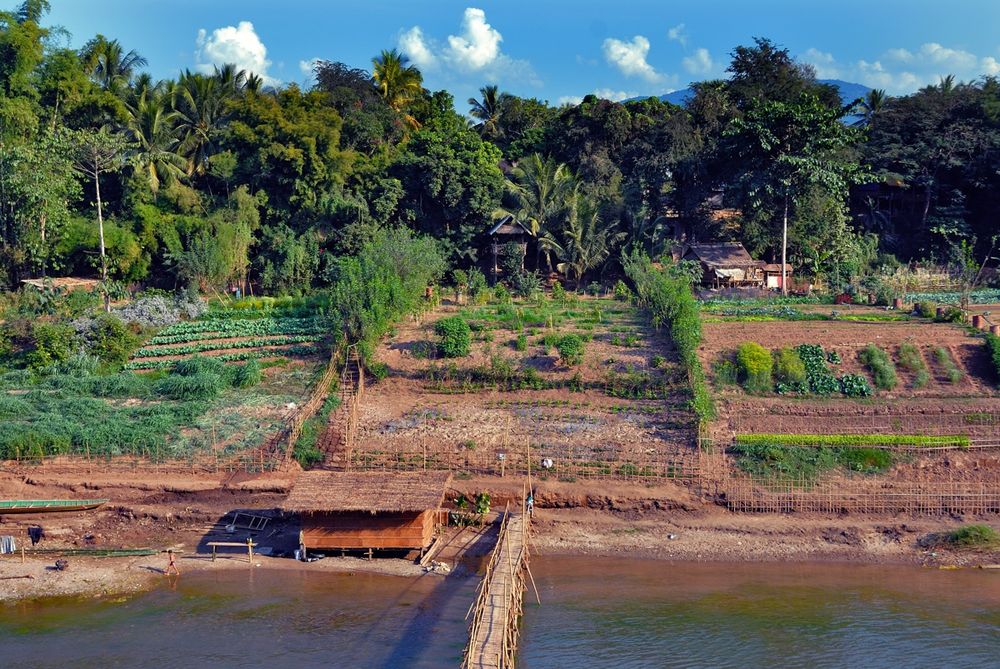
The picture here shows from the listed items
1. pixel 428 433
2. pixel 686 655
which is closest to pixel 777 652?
pixel 686 655

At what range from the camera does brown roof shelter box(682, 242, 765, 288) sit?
124 feet

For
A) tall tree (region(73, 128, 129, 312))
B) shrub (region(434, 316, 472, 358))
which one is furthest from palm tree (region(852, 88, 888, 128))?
tall tree (region(73, 128, 129, 312))

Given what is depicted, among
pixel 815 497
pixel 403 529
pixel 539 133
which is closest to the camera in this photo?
pixel 403 529

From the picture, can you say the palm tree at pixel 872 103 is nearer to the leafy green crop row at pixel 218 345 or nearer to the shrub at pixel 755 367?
the shrub at pixel 755 367

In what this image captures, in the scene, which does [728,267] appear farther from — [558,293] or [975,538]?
[975,538]

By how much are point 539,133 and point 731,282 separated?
1477 centimetres

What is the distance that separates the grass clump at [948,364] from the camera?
2795 centimetres

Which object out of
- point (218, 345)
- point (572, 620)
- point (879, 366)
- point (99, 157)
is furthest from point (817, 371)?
point (99, 157)

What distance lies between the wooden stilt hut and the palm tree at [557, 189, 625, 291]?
757 inches

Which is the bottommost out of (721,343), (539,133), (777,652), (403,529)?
(777,652)

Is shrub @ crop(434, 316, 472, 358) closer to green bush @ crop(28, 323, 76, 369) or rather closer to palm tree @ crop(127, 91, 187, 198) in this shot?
green bush @ crop(28, 323, 76, 369)

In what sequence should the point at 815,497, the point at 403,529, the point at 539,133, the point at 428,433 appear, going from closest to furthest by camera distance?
the point at 403,529, the point at 815,497, the point at 428,433, the point at 539,133

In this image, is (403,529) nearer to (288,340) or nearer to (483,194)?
(288,340)

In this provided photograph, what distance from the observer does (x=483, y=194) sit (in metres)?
40.1
